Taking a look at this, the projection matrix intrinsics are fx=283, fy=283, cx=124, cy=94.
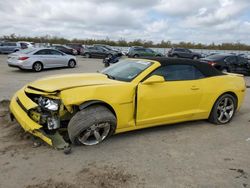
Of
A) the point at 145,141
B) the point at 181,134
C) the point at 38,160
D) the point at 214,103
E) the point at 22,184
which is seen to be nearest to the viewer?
the point at 22,184

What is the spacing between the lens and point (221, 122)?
20.4ft

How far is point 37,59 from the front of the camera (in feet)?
55.5

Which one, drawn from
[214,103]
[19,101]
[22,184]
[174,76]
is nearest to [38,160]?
[22,184]

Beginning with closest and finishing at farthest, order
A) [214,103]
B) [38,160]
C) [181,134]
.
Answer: [38,160] < [181,134] < [214,103]

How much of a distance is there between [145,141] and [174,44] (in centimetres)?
6039

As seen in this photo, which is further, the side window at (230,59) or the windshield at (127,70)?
the side window at (230,59)

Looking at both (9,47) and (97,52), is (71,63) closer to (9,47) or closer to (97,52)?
(97,52)

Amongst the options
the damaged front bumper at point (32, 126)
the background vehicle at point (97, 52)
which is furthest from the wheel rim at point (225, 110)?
the background vehicle at point (97, 52)

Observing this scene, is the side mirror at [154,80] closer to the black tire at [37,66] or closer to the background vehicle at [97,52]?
the black tire at [37,66]

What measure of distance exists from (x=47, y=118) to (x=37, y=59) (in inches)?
525

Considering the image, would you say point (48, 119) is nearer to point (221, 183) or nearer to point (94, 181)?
point (94, 181)

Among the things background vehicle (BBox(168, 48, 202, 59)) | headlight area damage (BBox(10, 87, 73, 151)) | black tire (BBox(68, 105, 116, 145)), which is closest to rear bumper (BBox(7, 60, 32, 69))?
headlight area damage (BBox(10, 87, 73, 151))

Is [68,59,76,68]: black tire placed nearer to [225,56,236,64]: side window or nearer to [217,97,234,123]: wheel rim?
[225,56,236,64]: side window

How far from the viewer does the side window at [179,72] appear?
211 inches
